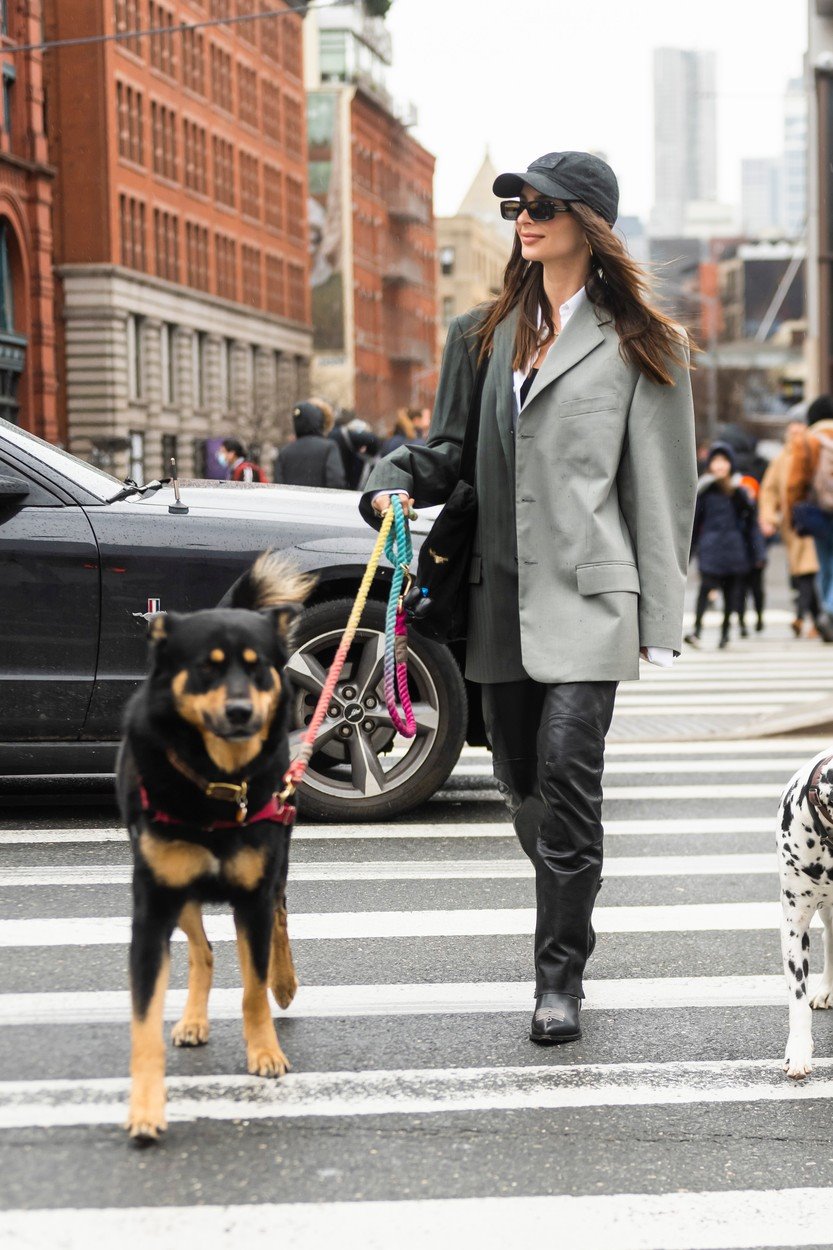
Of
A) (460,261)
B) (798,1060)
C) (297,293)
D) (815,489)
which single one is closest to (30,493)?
(798,1060)

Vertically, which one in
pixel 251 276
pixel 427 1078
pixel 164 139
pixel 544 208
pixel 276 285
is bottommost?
pixel 427 1078

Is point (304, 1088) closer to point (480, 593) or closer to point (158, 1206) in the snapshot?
point (158, 1206)

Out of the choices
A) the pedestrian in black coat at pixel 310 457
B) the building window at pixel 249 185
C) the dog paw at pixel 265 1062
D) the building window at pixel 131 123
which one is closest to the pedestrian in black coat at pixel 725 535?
the pedestrian in black coat at pixel 310 457

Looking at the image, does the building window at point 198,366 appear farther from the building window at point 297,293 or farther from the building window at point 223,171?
the building window at point 297,293

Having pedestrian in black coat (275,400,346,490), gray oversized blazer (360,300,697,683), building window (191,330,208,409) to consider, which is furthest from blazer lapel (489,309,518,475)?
building window (191,330,208,409)

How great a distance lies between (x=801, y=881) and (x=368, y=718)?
330 cm

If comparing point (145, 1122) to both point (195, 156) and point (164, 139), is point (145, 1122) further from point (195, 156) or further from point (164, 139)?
point (195, 156)

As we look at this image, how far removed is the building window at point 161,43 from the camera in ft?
211

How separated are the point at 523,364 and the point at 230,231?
75060mm

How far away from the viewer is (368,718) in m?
7.77

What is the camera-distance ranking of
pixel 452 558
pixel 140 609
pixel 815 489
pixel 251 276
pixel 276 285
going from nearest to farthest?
1. pixel 452 558
2. pixel 140 609
3. pixel 815 489
4. pixel 251 276
5. pixel 276 285

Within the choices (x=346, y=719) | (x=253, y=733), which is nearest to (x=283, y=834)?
(x=253, y=733)

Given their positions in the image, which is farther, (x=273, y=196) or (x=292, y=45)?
(x=292, y=45)

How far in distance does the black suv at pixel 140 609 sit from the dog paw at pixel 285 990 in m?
2.46
